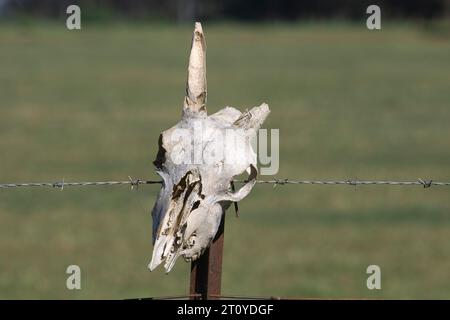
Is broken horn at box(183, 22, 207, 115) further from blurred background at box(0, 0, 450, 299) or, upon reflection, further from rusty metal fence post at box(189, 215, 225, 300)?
blurred background at box(0, 0, 450, 299)

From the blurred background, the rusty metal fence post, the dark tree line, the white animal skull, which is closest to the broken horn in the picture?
the white animal skull

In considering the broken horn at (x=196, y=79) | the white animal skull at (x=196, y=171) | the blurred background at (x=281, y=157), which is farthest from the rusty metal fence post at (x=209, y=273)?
the blurred background at (x=281, y=157)

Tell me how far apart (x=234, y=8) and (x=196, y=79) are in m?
92.9

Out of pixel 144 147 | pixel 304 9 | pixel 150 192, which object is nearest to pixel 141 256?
pixel 150 192

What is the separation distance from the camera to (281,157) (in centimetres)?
2611

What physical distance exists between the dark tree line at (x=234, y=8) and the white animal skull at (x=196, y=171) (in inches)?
3102

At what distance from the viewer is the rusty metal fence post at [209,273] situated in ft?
17.9

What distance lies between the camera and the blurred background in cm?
1505

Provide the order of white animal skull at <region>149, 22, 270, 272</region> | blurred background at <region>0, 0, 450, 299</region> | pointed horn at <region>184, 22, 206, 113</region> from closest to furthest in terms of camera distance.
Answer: white animal skull at <region>149, 22, 270, 272</region> < pointed horn at <region>184, 22, 206, 113</region> < blurred background at <region>0, 0, 450, 299</region>

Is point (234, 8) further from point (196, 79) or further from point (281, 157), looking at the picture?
point (196, 79)

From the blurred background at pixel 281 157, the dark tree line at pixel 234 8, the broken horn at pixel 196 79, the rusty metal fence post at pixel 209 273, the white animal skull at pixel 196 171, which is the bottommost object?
the blurred background at pixel 281 157

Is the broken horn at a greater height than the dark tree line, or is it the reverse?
the dark tree line

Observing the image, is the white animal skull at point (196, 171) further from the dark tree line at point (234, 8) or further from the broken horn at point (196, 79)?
the dark tree line at point (234, 8)

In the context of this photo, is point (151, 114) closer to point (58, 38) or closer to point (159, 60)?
point (159, 60)
